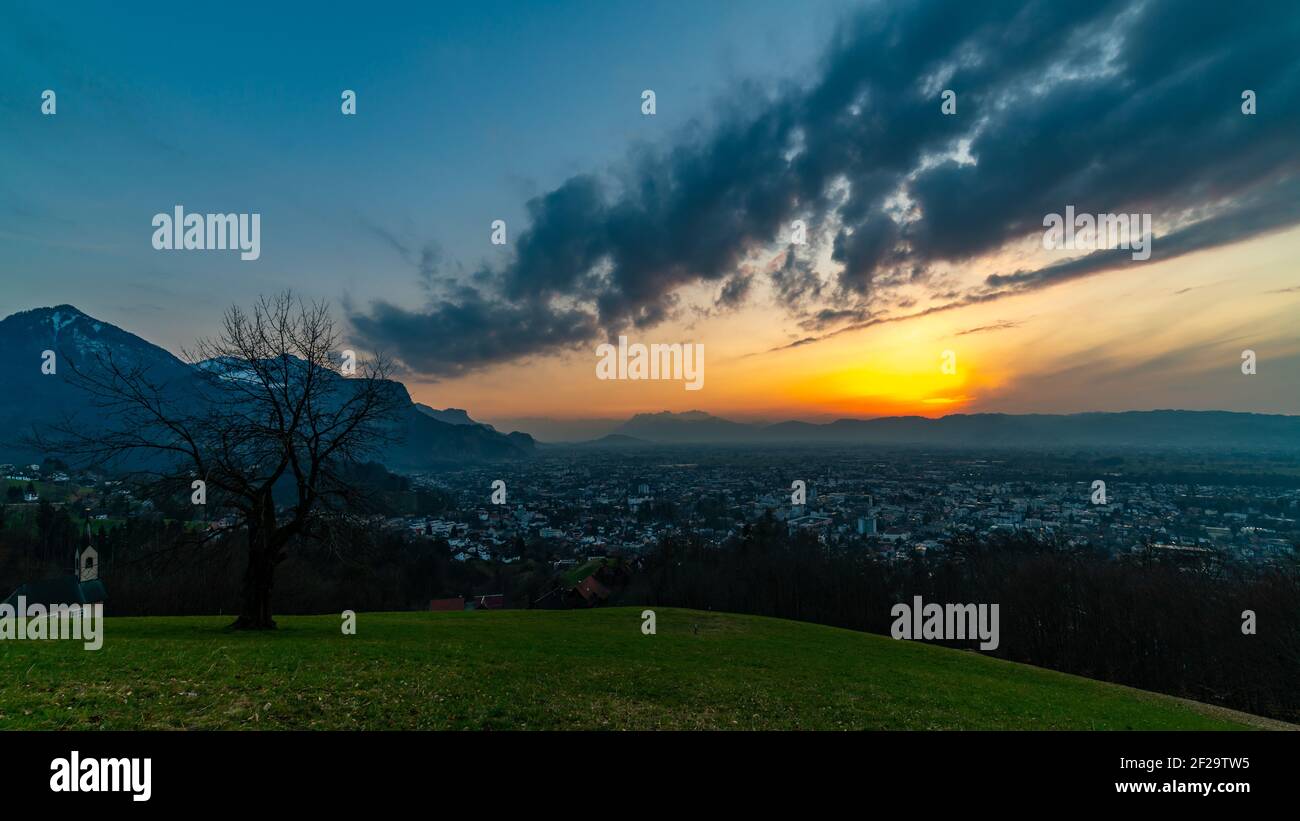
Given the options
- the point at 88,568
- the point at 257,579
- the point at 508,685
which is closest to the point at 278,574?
the point at 88,568

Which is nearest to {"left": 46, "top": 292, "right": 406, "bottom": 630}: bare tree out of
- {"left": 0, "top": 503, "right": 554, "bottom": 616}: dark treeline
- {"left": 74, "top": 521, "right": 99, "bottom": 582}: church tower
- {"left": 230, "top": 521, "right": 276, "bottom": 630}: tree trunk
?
{"left": 230, "top": 521, "right": 276, "bottom": 630}: tree trunk

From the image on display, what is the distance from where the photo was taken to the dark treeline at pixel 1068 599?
102 feet

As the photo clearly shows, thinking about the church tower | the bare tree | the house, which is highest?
the bare tree

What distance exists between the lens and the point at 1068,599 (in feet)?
131

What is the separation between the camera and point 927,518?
8144cm

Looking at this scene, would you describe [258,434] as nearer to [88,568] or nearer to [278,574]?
[88,568]

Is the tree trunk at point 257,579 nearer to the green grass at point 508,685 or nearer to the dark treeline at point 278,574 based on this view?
the green grass at point 508,685

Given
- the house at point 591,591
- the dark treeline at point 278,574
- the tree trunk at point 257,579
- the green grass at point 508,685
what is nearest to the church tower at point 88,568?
the dark treeline at point 278,574

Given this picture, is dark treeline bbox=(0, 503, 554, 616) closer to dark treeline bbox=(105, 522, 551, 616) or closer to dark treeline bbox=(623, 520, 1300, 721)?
dark treeline bbox=(105, 522, 551, 616)

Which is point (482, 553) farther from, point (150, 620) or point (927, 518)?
point (927, 518)

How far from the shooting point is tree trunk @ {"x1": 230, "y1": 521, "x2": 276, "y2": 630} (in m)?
17.2

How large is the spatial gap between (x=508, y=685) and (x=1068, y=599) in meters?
49.9

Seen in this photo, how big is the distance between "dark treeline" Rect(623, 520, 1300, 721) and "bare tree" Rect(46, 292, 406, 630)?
43864mm
